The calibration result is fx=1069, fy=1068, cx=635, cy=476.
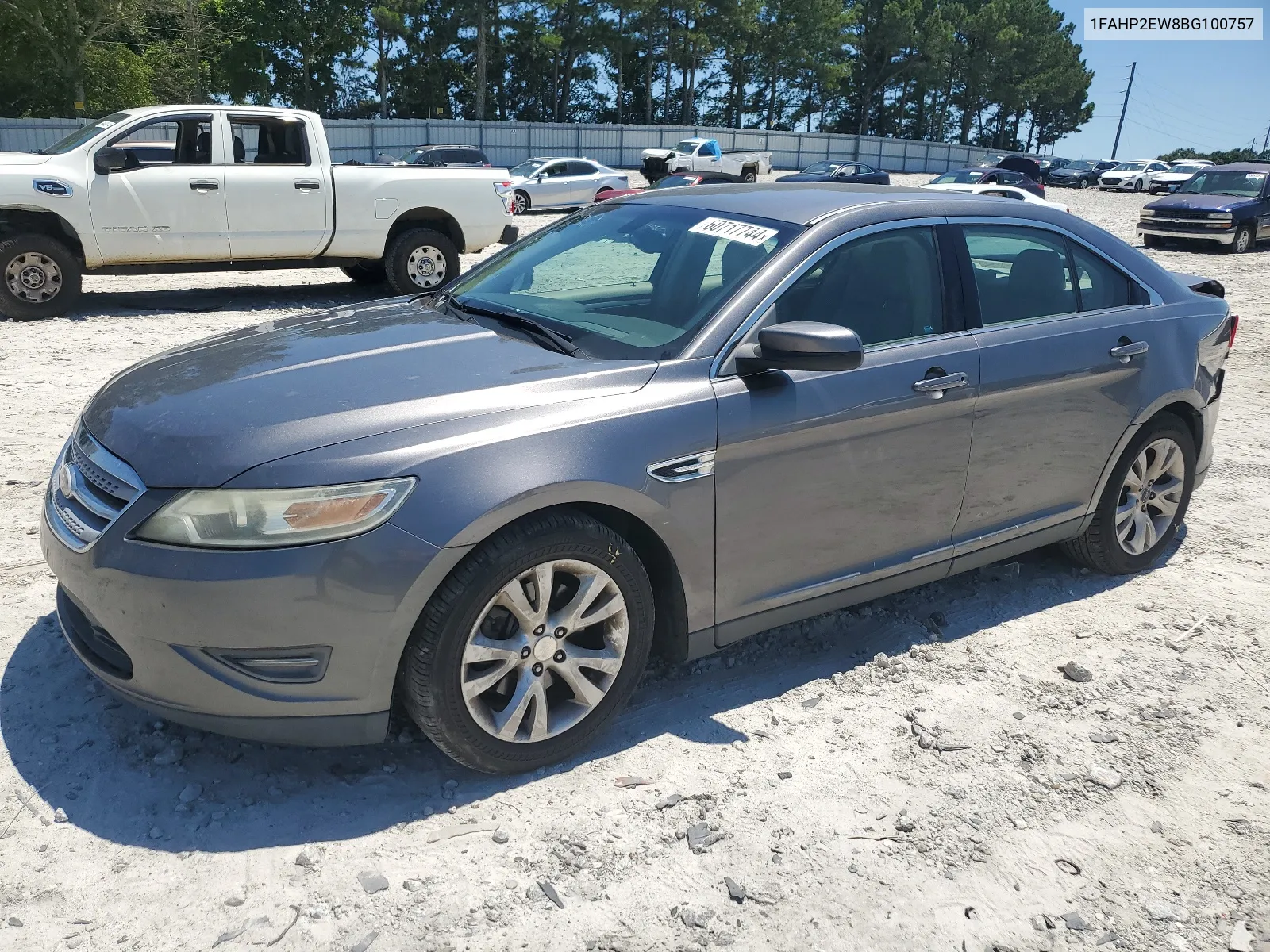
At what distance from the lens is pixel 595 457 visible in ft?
9.91

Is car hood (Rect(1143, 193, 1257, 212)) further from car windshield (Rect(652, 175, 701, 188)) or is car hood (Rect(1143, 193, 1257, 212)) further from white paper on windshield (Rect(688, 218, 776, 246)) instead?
white paper on windshield (Rect(688, 218, 776, 246))

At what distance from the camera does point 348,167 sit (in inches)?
442

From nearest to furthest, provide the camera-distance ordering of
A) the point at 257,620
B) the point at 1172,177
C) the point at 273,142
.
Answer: the point at 257,620, the point at 273,142, the point at 1172,177

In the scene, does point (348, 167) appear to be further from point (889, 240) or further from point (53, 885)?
point (53, 885)

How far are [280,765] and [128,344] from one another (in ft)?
22.0

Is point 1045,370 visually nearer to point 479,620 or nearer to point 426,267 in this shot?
point 479,620

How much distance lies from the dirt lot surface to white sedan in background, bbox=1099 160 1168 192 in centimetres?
5659

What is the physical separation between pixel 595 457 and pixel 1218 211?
70.3 ft

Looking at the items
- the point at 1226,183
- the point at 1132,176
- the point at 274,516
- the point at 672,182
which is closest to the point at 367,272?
the point at 672,182

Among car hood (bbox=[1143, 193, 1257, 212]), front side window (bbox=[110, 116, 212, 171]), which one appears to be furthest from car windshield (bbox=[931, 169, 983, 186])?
front side window (bbox=[110, 116, 212, 171])

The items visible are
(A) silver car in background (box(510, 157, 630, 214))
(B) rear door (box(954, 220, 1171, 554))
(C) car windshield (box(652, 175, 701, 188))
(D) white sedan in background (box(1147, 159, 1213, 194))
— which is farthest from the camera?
(D) white sedan in background (box(1147, 159, 1213, 194))

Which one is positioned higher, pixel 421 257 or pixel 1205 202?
pixel 1205 202

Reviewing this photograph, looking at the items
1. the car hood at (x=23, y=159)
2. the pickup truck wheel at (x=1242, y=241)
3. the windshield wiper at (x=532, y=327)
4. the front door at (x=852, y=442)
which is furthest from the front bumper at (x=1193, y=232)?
the windshield wiper at (x=532, y=327)

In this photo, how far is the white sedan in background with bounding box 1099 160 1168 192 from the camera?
54250 mm
